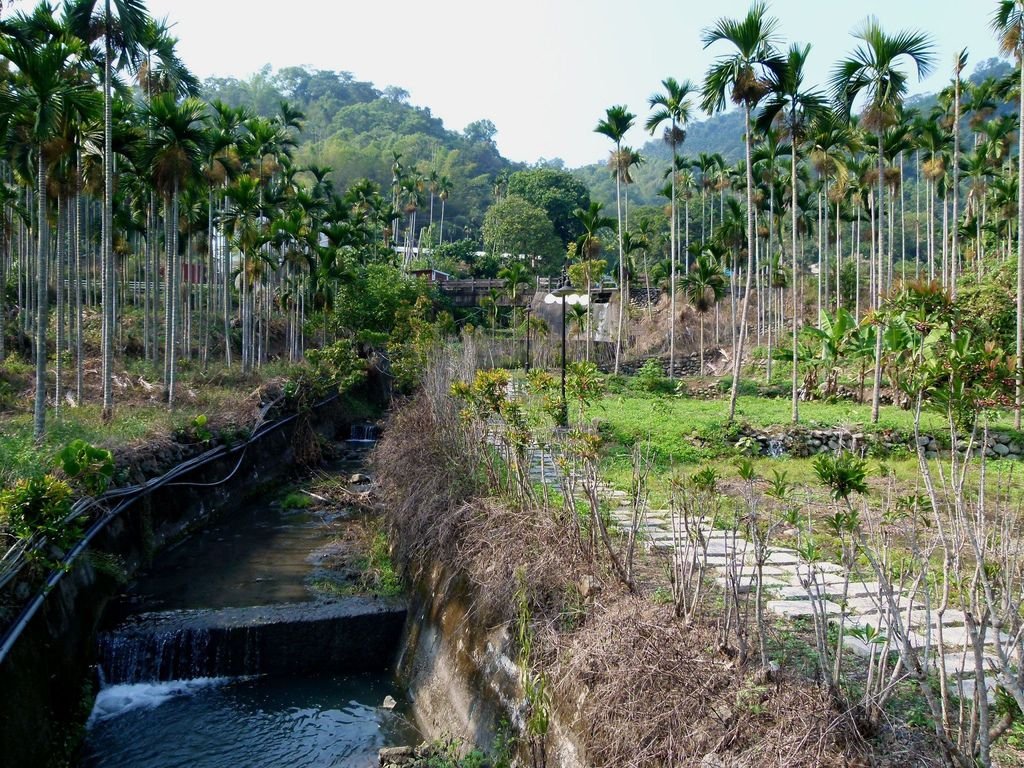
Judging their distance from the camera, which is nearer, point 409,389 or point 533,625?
point 533,625

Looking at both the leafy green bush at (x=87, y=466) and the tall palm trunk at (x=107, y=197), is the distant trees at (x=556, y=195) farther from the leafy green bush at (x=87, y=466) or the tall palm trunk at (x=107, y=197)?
the leafy green bush at (x=87, y=466)

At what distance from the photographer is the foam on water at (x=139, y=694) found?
8.99m

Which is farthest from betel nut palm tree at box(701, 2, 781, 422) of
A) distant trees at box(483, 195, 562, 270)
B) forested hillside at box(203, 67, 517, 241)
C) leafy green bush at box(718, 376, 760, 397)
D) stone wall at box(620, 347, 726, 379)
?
forested hillside at box(203, 67, 517, 241)

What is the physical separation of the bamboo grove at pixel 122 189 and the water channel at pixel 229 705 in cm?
379

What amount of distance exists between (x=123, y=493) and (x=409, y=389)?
43.2ft

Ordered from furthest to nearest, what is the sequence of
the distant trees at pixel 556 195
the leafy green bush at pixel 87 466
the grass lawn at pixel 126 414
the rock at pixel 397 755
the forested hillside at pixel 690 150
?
the forested hillside at pixel 690 150, the distant trees at pixel 556 195, the grass lawn at pixel 126 414, the leafy green bush at pixel 87 466, the rock at pixel 397 755

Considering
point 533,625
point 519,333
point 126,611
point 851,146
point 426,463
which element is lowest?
point 126,611

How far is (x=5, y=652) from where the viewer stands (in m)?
7.32

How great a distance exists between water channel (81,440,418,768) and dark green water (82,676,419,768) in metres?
0.01

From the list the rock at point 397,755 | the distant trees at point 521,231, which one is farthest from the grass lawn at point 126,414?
the distant trees at point 521,231

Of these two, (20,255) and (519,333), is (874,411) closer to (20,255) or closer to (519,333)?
(519,333)

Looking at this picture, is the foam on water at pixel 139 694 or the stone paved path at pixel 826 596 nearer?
the stone paved path at pixel 826 596

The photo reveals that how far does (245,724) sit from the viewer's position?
874cm

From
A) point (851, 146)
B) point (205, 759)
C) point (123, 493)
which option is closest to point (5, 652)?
point (205, 759)
